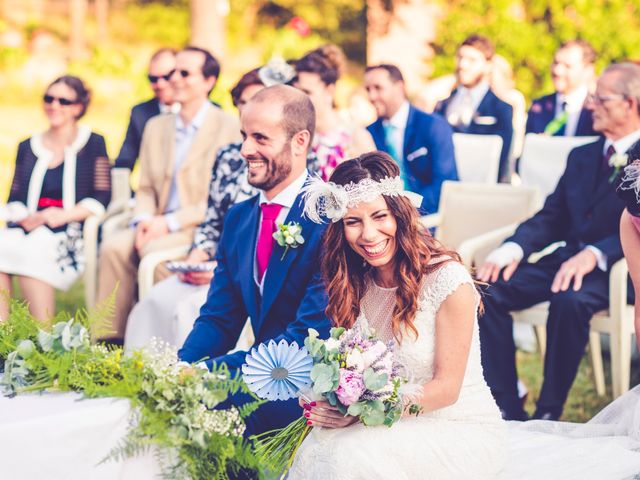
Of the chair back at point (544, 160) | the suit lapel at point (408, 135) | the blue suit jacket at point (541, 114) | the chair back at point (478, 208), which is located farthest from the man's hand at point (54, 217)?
the blue suit jacket at point (541, 114)

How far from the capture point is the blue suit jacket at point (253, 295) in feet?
12.0

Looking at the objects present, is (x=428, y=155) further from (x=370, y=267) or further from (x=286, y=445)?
(x=286, y=445)

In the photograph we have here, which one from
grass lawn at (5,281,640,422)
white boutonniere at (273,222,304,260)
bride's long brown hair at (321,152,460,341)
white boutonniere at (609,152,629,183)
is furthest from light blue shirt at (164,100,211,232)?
bride's long brown hair at (321,152,460,341)

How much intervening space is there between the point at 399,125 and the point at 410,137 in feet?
0.57

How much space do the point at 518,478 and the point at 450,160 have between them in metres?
3.53

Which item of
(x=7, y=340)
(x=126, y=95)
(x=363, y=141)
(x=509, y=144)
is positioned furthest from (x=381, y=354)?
(x=126, y=95)

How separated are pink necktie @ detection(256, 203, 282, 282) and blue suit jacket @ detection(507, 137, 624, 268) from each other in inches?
74.3

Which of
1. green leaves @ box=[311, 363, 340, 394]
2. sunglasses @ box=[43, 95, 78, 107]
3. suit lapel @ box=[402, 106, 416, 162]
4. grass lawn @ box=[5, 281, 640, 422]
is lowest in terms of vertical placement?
grass lawn @ box=[5, 281, 640, 422]

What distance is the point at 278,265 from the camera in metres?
3.76

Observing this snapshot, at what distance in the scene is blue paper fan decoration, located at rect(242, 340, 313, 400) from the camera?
3.21 m

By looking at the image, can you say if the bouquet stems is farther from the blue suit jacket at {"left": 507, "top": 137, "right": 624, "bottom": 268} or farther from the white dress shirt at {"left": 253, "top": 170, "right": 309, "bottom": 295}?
the blue suit jacket at {"left": 507, "top": 137, "right": 624, "bottom": 268}

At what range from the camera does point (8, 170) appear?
47.9ft

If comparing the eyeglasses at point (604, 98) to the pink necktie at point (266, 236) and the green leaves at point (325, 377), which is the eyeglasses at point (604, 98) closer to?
the pink necktie at point (266, 236)

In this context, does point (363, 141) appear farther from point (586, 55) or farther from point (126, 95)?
point (126, 95)
